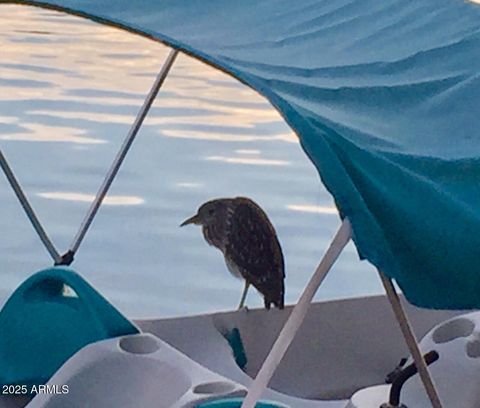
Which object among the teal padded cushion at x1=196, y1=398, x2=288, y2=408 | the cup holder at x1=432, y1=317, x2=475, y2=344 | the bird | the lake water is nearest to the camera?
the teal padded cushion at x1=196, y1=398, x2=288, y2=408

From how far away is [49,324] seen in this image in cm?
Answer: 267

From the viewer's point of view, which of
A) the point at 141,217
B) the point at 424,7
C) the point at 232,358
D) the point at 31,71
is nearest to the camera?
the point at 424,7

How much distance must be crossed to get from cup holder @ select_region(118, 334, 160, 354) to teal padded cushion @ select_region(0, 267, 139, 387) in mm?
129

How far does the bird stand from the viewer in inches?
112

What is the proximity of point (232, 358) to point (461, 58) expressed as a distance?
789 mm

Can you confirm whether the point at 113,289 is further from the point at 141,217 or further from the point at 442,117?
the point at 442,117

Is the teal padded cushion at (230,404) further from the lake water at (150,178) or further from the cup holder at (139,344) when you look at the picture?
the lake water at (150,178)

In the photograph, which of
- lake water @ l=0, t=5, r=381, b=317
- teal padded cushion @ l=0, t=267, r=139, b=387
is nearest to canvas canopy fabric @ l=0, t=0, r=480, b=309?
teal padded cushion @ l=0, t=267, r=139, b=387

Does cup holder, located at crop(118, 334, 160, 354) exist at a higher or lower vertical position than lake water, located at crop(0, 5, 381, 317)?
higher

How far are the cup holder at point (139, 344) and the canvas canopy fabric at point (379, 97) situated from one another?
568 millimetres

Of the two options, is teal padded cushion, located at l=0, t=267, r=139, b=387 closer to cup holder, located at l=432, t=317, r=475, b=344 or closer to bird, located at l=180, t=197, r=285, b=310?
bird, located at l=180, t=197, r=285, b=310

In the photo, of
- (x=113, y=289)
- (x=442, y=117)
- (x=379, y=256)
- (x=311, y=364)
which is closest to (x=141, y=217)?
(x=113, y=289)

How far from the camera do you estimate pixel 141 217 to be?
429cm

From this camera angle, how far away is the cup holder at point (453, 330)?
257cm
